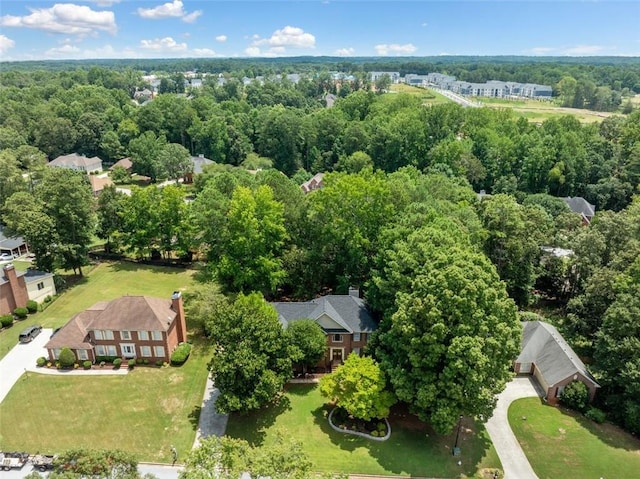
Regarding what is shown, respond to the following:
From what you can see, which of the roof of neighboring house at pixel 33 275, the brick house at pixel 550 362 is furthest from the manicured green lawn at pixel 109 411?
the brick house at pixel 550 362

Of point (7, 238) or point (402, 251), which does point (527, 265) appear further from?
point (7, 238)

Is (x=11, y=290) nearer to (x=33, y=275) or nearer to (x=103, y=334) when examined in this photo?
(x=33, y=275)

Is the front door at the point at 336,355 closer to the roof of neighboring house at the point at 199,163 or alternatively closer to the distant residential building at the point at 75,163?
the roof of neighboring house at the point at 199,163

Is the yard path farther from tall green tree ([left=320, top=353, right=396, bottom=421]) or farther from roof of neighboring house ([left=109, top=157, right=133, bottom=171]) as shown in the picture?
roof of neighboring house ([left=109, top=157, right=133, bottom=171])

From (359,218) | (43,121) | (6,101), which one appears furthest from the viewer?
(6,101)

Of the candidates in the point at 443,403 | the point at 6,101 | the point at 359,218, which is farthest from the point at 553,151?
the point at 6,101

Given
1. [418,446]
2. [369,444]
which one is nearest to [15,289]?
[369,444]
